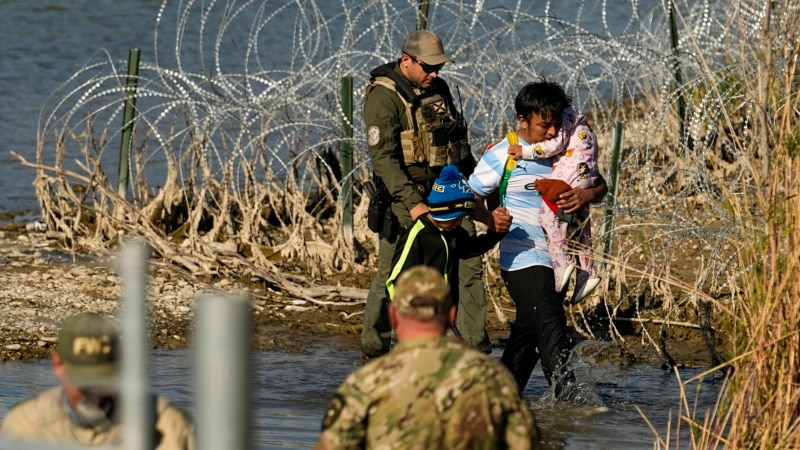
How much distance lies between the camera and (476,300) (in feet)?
22.7

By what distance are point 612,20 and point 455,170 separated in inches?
561

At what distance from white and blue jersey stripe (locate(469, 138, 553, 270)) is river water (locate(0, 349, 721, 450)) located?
76cm

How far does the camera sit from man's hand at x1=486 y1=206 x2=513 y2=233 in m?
6.17

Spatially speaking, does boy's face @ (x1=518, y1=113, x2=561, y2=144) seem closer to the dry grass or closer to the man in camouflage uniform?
the man in camouflage uniform

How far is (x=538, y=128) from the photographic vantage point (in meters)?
6.24

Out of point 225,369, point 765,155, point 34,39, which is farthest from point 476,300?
point 34,39

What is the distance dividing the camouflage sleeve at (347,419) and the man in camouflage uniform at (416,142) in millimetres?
2785

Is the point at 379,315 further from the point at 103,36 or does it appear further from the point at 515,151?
the point at 103,36

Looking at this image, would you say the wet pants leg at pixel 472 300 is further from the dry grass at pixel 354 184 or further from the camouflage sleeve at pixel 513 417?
the camouflage sleeve at pixel 513 417

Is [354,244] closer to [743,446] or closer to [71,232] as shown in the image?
[71,232]

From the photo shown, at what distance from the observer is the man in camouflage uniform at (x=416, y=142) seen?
663cm

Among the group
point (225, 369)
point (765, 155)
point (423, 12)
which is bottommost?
point (225, 369)

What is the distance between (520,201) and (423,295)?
265 cm

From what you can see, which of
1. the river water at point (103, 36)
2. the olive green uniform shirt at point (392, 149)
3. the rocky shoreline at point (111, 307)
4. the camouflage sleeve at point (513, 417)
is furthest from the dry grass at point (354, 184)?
the river water at point (103, 36)
